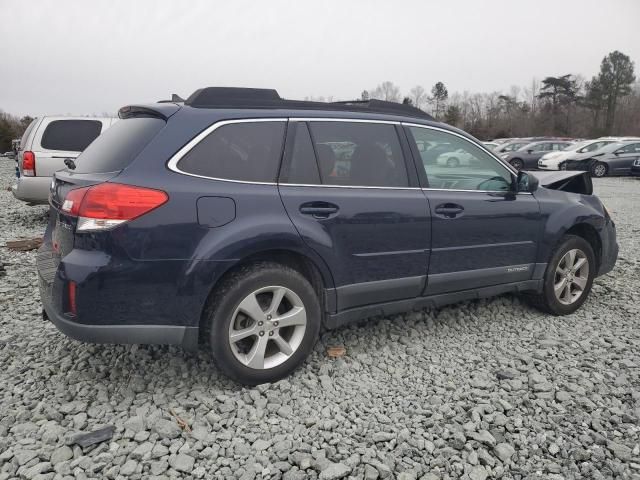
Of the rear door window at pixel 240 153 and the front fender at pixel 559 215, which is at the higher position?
the rear door window at pixel 240 153

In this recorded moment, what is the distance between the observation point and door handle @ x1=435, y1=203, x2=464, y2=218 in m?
3.56

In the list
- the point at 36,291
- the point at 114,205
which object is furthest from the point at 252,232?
the point at 36,291

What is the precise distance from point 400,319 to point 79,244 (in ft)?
8.36

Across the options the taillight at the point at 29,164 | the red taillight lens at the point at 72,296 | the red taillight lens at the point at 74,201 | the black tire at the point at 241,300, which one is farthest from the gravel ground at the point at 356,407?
the taillight at the point at 29,164

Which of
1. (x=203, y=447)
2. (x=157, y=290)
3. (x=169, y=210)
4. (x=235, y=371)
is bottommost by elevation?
(x=203, y=447)

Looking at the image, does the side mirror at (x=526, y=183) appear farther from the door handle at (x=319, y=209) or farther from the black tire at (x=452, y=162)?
the door handle at (x=319, y=209)

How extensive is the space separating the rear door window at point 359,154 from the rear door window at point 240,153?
30cm

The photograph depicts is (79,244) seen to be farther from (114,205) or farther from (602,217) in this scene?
(602,217)

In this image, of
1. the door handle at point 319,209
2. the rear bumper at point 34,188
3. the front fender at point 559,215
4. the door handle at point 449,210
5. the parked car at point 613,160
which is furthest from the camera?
the parked car at point 613,160

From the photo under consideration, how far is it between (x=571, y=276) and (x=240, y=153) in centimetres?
317

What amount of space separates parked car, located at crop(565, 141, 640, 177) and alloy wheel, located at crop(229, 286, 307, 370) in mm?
20181

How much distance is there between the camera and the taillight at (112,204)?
260cm

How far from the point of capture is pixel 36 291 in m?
4.79

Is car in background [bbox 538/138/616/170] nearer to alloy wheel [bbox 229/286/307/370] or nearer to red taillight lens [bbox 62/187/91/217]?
alloy wheel [bbox 229/286/307/370]
